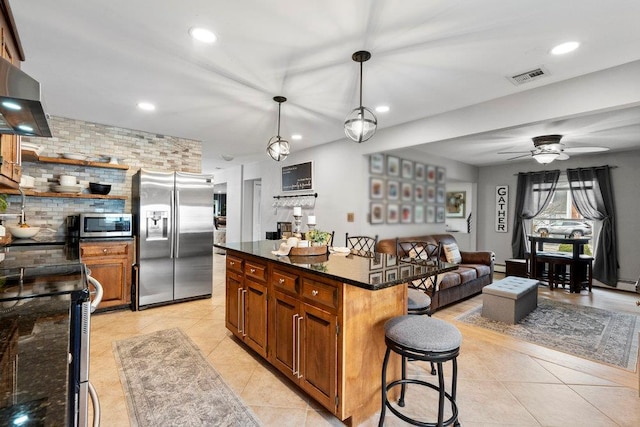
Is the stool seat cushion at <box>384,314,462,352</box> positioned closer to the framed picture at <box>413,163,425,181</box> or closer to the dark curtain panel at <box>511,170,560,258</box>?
the framed picture at <box>413,163,425,181</box>

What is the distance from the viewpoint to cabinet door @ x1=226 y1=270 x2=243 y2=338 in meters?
2.93

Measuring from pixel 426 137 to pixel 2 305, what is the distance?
161 inches

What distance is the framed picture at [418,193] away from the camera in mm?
5789

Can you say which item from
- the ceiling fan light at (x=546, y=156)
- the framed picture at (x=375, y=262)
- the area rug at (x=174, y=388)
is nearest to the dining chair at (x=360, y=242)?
the framed picture at (x=375, y=262)

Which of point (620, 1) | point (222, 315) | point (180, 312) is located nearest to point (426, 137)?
point (620, 1)

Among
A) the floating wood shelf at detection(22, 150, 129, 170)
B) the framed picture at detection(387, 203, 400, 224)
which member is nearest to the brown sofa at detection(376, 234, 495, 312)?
the framed picture at detection(387, 203, 400, 224)

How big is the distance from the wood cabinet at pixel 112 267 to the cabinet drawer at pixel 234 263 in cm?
188

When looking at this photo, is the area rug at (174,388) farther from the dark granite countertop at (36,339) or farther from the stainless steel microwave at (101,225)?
the stainless steel microwave at (101,225)

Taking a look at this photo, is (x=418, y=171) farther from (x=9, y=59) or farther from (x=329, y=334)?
(x=9, y=59)

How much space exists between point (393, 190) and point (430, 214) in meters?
1.32

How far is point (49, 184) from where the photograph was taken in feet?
13.2

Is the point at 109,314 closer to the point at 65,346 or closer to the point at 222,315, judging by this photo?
the point at 222,315

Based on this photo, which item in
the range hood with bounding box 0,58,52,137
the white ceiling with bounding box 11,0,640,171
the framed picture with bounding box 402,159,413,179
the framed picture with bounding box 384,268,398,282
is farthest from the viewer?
the framed picture with bounding box 402,159,413,179

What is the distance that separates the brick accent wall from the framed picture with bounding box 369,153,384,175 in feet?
10.3
